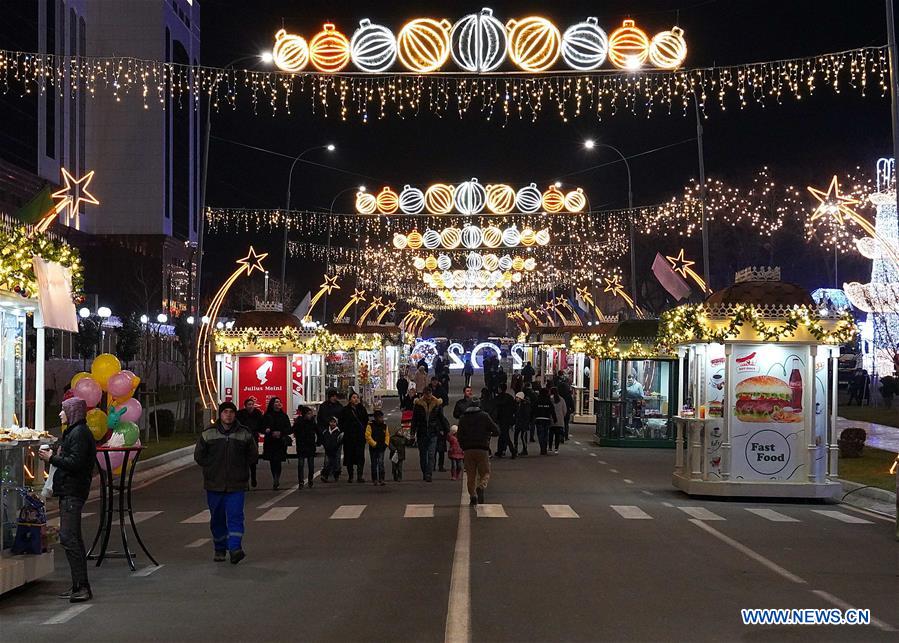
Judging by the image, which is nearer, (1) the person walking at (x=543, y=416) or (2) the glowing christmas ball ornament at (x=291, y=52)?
(2) the glowing christmas ball ornament at (x=291, y=52)

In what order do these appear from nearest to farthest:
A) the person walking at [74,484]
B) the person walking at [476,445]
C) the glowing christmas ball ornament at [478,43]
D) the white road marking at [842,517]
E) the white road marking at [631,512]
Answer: the person walking at [74,484], the white road marking at [631,512], the white road marking at [842,517], the person walking at [476,445], the glowing christmas ball ornament at [478,43]

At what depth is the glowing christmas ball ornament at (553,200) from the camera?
45.7 m

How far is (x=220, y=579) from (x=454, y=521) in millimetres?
5664

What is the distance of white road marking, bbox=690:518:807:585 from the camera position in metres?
12.8

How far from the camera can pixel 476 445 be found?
67.2ft

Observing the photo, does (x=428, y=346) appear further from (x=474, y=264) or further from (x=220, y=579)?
(x=220, y=579)

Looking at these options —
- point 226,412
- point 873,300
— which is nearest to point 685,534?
point 226,412

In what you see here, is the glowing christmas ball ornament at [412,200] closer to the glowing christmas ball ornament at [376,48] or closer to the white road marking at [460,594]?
the glowing christmas ball ornament at [376,48]

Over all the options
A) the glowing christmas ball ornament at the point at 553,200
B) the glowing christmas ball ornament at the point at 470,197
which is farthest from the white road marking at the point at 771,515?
the glowing christmas ball ornament at the point at 553,200

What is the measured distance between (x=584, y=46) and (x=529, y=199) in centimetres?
2219

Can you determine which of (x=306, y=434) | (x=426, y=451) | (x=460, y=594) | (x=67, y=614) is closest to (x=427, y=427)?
(x=426, y=451)

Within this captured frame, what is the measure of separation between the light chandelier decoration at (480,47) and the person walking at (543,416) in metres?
10.5

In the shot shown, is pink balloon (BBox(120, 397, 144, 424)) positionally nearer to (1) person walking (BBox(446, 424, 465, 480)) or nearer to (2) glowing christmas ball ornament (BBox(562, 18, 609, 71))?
(1) person walking (BBox(446, 424, 465, 480))

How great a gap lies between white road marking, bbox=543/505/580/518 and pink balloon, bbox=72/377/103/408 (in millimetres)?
7276
